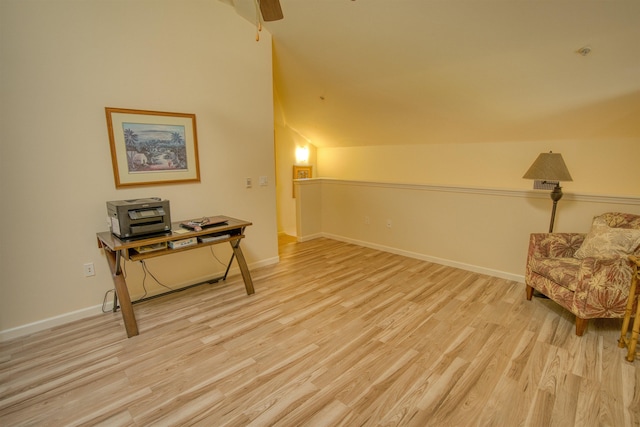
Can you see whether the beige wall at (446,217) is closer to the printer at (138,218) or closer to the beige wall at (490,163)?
the beige wall at (490,163)

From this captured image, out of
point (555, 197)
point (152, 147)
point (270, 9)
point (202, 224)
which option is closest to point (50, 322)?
point (202, 224)

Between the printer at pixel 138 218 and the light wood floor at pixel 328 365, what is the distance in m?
0.81

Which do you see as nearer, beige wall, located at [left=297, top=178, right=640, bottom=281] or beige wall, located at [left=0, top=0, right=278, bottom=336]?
beige wall, located at [left=0, top=0, right=278, bottom=336]

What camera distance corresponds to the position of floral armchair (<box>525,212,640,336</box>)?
7.09 ft

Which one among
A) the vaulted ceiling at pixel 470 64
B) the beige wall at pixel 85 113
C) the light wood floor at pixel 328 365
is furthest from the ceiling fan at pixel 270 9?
the light wood floor at pixel 328 365

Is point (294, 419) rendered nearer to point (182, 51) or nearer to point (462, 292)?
point (462, 292)

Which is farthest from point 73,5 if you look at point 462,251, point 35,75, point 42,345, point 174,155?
point 462,251

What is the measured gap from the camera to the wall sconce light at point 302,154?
5645 mm

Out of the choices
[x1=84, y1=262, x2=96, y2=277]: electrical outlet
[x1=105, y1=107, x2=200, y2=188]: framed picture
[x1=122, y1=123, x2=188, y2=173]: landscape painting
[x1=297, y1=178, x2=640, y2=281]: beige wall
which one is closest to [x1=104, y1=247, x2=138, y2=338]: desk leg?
[x1=84, y1=262, x2=96, y2=277]: electrical outlet

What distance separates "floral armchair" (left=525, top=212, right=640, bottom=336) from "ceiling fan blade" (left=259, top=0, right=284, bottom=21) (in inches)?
110

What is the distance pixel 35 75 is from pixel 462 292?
13.6 ft

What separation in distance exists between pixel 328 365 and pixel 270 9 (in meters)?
2.32

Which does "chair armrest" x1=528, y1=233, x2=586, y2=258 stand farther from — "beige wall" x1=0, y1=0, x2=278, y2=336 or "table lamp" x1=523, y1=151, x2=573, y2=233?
"beige wall" x1=0, y1=0, x2=278, y2=336

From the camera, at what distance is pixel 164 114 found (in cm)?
284
